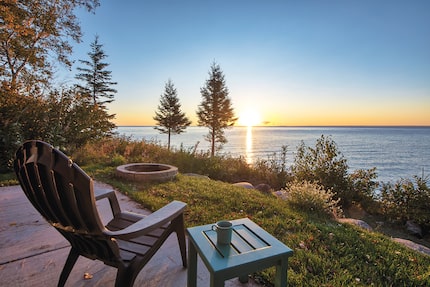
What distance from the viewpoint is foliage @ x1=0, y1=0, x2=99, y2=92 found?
22.2 feet

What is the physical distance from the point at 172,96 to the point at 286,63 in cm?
1713

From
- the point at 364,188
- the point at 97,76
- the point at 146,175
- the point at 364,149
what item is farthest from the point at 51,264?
the point at 97,76

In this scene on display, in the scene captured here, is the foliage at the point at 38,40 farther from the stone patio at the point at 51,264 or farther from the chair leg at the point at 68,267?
the chair leg at the point at 68,267

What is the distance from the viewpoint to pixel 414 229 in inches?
158

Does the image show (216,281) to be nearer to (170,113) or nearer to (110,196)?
(110,196)

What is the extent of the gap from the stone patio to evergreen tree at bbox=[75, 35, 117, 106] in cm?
2147

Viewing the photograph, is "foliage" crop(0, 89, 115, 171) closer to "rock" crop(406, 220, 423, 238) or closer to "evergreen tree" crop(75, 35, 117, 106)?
"rock" crop(406, 220, 423, 238)

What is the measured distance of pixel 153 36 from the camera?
7.43 metres

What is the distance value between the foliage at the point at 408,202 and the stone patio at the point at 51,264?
174 inches

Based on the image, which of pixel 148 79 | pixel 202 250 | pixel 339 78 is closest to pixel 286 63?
pixel 339 78

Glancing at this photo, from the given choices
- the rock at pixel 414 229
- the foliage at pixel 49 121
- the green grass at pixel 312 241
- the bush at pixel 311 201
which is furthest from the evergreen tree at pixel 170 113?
the rock at pixel 414 229

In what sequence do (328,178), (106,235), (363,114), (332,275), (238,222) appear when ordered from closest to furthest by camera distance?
(106,235) → (238,222) → (332,275) → (328,178) → (363,114)

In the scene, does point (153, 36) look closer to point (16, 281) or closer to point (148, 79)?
point (148, 79)

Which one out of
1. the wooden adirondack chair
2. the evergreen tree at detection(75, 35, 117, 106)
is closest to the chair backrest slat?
the wooden adirondack chair
